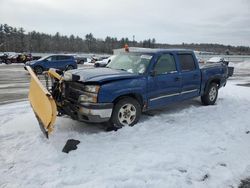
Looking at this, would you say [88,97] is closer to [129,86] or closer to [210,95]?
[129,86]

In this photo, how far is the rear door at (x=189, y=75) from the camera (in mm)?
7945

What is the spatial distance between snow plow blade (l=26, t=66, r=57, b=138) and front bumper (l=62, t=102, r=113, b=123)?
2.23ft

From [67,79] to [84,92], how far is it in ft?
2.12

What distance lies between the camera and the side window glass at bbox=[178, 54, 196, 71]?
7.96 metres

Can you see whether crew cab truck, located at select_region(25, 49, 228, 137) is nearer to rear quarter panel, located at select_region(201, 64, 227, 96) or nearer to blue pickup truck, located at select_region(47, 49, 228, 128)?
blue pickup truck, located at select_region(47, 49, 228, 128)

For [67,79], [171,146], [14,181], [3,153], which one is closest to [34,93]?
[67,79]

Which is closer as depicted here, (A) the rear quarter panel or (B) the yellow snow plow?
(B) the yellow snow plow

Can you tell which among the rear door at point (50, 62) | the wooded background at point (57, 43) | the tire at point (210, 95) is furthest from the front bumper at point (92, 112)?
the wooded background at point (57, 43)

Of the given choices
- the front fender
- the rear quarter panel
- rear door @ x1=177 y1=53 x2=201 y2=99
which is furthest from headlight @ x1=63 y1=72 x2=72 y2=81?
the rear quarter panel

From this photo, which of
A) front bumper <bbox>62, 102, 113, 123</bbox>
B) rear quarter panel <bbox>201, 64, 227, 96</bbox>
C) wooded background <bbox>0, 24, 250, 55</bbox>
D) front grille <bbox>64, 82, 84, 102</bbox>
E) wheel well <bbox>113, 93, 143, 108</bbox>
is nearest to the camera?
front bumper <bbox>62, 102, 113, 123</bbox>

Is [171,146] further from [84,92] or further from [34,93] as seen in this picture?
[34,93]

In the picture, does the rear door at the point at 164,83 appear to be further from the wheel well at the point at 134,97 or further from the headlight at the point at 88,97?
the headlight at the point at 88,97

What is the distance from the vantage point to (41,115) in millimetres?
5723

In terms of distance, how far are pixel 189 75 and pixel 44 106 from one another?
4102mm
